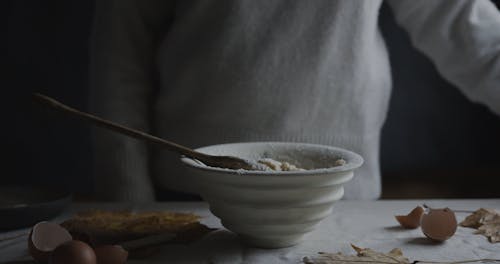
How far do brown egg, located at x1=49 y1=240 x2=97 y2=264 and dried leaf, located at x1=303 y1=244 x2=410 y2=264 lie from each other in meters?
0.27

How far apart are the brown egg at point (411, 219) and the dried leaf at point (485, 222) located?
0.24ft

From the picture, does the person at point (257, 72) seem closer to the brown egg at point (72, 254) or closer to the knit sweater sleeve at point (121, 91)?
the knit sweater sleeve at point (121, 91)

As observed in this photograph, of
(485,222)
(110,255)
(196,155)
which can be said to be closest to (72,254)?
(110,255)

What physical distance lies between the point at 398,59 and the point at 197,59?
1.17 meters

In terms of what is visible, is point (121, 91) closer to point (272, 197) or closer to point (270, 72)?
point (270, 72)

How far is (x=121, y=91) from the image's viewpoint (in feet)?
4.00

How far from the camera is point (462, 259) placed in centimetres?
78

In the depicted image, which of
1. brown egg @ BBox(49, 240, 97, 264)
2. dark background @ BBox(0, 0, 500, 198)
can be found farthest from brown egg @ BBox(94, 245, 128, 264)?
dark background @ BBox(0, 0, 500, 198)

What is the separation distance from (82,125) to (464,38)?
1427 millimetres

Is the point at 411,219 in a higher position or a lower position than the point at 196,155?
lower

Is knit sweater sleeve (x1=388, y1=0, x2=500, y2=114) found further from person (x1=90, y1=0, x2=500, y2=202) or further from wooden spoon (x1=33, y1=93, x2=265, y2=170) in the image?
wooden spoon (x1=33, y1=93, x2=265, y2=170)

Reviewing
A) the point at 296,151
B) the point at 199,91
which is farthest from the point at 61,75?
the point at 296,151

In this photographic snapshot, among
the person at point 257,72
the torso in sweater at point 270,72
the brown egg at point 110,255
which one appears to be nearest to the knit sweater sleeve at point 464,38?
the person at point 257,72

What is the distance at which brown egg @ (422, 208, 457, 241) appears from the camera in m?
0.83
